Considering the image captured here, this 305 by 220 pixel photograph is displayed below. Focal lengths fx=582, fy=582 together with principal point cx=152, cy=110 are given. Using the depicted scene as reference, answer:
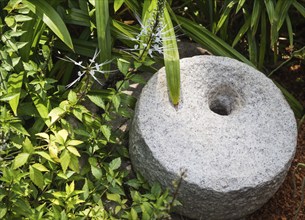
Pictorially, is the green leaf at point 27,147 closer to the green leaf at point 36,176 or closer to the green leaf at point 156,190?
the green leaf at point 36,176

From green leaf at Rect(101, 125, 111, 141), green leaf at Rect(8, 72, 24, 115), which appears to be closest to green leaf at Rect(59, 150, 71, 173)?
green leaf at Rect(101, 125, 111, 141)

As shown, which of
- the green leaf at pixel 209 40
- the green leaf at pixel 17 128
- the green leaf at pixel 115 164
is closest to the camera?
the green leaf at pixel 17 128

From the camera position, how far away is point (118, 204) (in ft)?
9.23

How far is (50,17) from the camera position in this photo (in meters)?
2.80

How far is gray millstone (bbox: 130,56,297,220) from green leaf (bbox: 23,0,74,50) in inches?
18.6

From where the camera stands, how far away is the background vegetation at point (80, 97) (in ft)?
8.16

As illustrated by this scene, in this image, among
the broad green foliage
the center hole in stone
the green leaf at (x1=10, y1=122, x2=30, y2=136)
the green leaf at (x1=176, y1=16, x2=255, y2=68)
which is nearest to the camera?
the broad green foliage

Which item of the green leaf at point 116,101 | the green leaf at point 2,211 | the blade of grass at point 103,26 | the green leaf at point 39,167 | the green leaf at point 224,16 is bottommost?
the green leaf at point 2,211

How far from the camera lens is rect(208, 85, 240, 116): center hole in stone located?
9.83ft

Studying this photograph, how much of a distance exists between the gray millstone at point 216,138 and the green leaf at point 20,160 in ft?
1.88

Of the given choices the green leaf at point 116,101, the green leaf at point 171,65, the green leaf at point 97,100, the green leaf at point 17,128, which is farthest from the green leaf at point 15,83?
the green leaf at point 171,65

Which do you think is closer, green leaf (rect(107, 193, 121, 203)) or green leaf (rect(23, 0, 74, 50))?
green leaf (rect(107, 193, 121, 203))

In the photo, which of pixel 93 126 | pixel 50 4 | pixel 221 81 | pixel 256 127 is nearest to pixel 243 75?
pixel 221 81

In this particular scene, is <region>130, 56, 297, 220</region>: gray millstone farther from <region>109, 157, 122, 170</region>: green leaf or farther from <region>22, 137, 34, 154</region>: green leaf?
<region>22, 137, 34, 154</region>: green leaf
